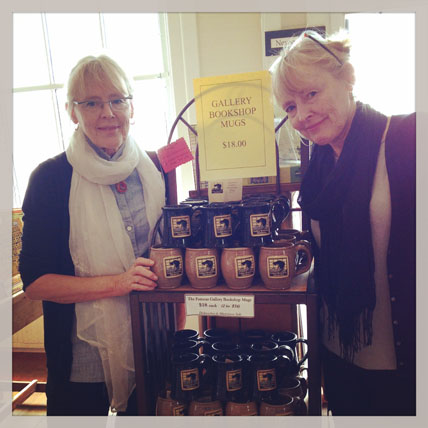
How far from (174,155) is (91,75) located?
32 centimetres

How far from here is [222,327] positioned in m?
1.34

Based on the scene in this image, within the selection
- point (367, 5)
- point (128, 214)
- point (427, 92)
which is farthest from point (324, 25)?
point (128, 214)

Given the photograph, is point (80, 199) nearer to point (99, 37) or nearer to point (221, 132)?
point (221, 132)

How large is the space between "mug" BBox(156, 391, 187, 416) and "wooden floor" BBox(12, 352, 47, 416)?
1569 mm

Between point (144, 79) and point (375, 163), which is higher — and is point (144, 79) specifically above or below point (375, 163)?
above

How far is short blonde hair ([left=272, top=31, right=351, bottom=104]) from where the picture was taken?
3.10ft

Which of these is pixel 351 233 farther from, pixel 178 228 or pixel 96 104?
pixel 96 104

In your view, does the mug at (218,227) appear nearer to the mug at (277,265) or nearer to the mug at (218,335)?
the mug at (277,265)

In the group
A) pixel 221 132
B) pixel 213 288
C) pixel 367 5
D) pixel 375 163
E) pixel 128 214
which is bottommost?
pixel 213 288

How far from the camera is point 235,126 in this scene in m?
1.04

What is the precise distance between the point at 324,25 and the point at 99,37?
1.46 meters

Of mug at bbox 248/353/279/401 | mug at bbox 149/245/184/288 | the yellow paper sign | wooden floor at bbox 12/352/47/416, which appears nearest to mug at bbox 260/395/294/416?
mug at bbox 248/353/279/401

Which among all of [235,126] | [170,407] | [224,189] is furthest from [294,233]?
[170,407]

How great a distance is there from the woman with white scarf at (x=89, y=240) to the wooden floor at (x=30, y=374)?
1316mm
